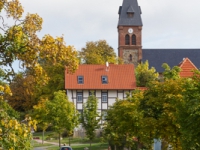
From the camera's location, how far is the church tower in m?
97.0

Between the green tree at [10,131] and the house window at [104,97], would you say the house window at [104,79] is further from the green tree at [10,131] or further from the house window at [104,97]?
the green tree at [10,131]

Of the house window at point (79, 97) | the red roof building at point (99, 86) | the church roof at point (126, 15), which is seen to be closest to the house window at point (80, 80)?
the red roof building at point (99, 86)

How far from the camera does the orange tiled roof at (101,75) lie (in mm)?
59719

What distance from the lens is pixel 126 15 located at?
97.4m

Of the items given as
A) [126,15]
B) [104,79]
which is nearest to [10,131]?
[104,79]

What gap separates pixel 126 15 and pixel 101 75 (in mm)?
37991

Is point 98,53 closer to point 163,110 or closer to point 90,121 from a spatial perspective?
point 90,121

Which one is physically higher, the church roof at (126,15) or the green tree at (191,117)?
the church roof at (126,15)

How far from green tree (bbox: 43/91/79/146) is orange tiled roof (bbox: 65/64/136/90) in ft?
45.9

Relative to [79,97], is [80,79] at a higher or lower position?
higher

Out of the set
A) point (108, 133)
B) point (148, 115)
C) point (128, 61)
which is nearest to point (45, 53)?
point (148, 115)

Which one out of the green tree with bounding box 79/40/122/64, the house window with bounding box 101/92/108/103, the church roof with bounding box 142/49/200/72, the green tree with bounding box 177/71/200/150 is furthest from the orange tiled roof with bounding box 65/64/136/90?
the green tree with bounding box 177/71/200/150

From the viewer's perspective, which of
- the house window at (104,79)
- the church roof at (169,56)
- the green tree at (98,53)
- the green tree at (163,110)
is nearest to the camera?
the green tree at (163,110)

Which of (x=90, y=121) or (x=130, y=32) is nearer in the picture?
(x=90, y=121)
